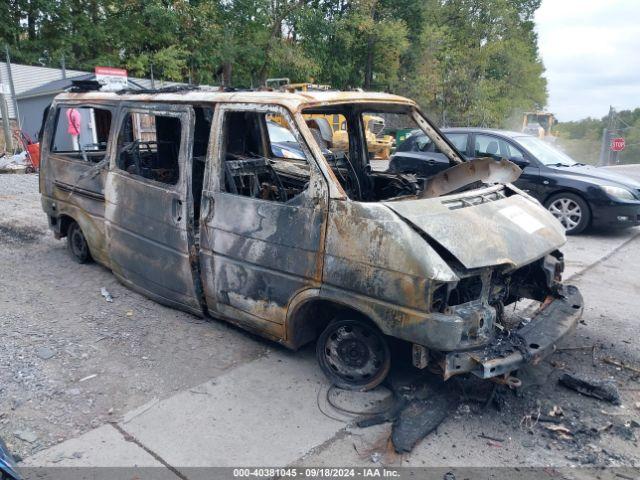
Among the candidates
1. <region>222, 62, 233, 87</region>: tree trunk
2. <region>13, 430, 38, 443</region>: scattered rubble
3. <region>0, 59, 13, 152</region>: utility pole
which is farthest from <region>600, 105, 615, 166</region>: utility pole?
<region>13, 430, 38, 443</region>: scattered rubble

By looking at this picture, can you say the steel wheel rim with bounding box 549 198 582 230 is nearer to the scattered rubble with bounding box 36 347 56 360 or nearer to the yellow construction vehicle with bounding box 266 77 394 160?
the yellow construction vehicle with bounding box 266 77 394 160

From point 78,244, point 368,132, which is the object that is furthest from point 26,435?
point 368,132

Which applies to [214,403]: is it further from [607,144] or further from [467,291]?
[607,144]

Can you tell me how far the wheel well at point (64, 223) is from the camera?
5.96m

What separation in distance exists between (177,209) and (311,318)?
1.41 meters

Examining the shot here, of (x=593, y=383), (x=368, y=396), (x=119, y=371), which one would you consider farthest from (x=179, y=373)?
(x=593, y=383)

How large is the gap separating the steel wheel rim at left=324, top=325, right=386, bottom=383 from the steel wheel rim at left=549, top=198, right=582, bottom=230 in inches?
219

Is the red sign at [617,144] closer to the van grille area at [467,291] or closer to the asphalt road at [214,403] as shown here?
the asphalt road at [214,403]

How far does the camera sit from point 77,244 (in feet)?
19.7

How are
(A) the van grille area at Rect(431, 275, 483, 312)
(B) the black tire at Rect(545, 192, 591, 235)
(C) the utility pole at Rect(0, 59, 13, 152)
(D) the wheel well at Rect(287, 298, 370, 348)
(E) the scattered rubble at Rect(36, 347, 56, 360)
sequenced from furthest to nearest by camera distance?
(C) the utility pole at Rect(0, 59, 13, 152) → (B) the black tire at Rect(545, 192, 591, 235) → (E) the scattered rubble at Rect(36, 347, 56, 360) → (D) the wheel well at Rect(287, 298, 370, 348) → (A) the van grille area at Rect(431, 275, 483, 312)

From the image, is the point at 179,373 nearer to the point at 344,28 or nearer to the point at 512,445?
the point at 512,445

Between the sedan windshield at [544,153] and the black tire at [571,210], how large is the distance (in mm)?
617

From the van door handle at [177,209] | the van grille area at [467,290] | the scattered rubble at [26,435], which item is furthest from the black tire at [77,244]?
the van grille area at [467,290]

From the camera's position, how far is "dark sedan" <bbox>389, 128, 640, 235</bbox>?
7.64 metres
